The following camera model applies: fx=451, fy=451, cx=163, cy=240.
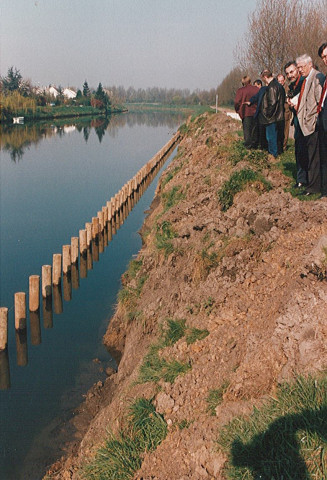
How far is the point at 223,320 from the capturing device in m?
4.97

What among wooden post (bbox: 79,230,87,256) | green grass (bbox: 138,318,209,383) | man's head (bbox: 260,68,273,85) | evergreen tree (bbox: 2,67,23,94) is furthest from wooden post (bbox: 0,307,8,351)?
evergreen tree (bbox: 2,67,23,94)

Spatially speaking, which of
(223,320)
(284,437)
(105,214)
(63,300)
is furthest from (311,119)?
(105,214)

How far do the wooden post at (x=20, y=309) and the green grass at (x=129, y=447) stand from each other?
5206 mm

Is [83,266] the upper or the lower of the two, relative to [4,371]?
upper

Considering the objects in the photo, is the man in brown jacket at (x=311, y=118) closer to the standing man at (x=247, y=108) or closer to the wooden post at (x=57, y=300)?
the standing man at (x=247, y=108)

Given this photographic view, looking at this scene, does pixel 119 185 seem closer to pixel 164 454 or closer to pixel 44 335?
pixel 44 335

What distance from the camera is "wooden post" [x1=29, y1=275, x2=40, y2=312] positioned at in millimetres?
9719

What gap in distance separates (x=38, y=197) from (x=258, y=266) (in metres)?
19.2

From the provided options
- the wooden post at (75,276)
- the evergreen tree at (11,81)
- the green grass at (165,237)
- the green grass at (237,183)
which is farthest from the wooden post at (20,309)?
the evergreen tree at (11,81)

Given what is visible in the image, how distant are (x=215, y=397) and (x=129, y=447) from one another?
93cm

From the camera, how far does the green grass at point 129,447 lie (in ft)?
13.2

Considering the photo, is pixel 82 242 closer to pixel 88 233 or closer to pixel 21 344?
pixel 88 233

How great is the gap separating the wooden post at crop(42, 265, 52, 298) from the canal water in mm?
514

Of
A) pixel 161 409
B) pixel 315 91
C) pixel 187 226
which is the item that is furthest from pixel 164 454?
pixel 315 91
